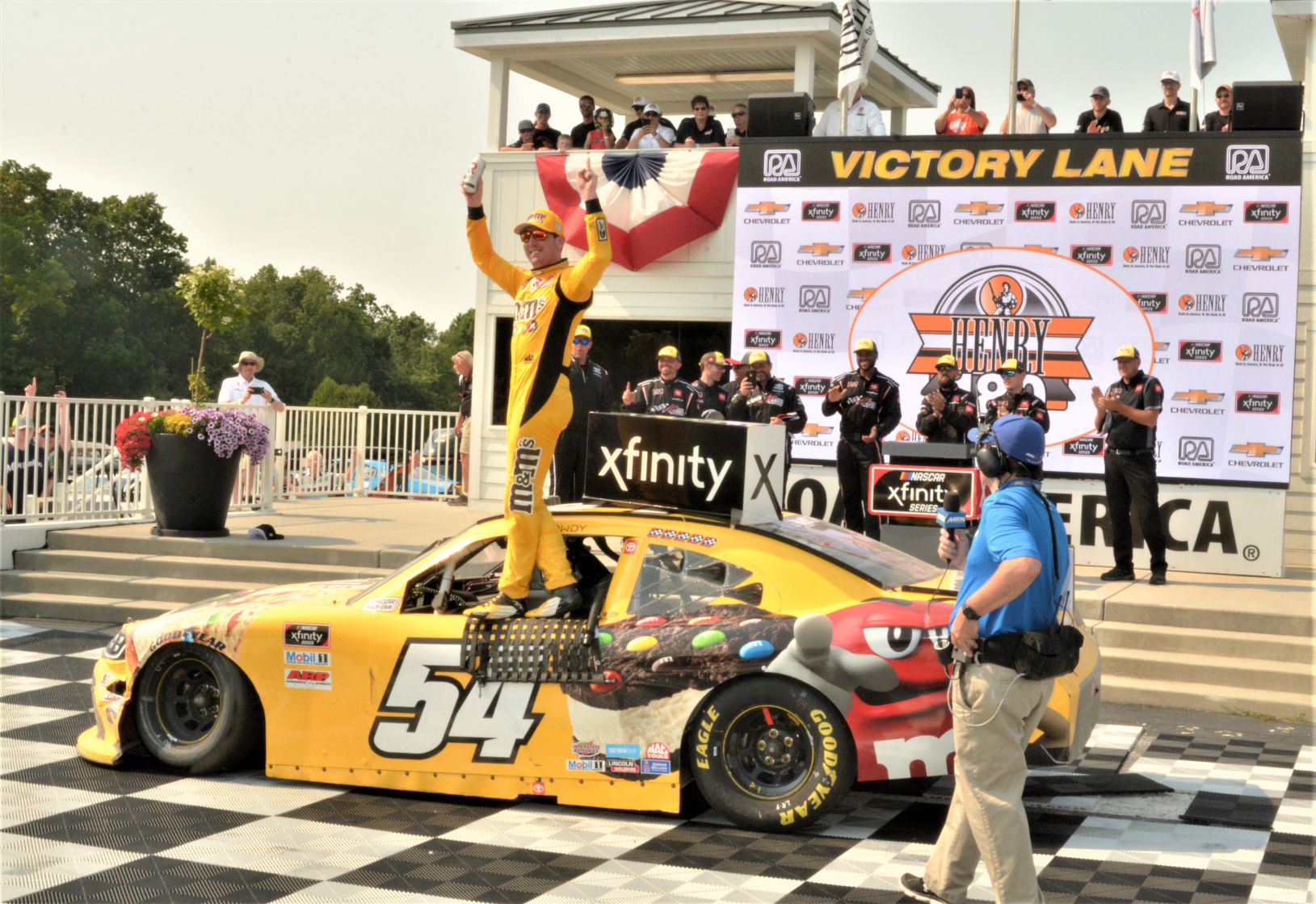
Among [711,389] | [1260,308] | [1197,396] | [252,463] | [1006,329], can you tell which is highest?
[1260,308]

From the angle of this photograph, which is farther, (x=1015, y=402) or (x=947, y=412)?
(x=947, y=412)

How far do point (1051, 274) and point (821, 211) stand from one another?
7.45ft

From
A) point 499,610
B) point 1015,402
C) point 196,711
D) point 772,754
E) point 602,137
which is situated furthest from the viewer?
point 602,137

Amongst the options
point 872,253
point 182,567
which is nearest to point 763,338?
point 872,253

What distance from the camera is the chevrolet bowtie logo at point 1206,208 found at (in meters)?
12.9

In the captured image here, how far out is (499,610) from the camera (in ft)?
21.6

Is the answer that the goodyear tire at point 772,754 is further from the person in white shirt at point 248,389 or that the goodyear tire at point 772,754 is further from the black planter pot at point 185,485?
the person in white shirt at point 248,389

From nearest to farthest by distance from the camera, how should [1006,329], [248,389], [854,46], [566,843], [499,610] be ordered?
[566,843] → [499,610] → [1006,329] → [854,46] → [248,389]

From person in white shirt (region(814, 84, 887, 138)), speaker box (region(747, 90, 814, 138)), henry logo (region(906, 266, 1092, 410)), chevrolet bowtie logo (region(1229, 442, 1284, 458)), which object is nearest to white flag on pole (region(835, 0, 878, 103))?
person in white shirt (region(814, 84, 887, 138))

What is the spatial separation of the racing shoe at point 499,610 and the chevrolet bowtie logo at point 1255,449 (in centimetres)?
846

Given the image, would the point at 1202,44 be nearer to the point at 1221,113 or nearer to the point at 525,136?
the point at 1221,113

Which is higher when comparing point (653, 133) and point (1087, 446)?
point (653, 133)

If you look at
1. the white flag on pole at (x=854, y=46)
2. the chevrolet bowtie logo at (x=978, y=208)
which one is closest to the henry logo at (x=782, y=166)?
the white flag on pole at (x=854, y=46)

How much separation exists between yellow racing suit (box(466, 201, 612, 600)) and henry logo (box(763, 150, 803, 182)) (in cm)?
750
